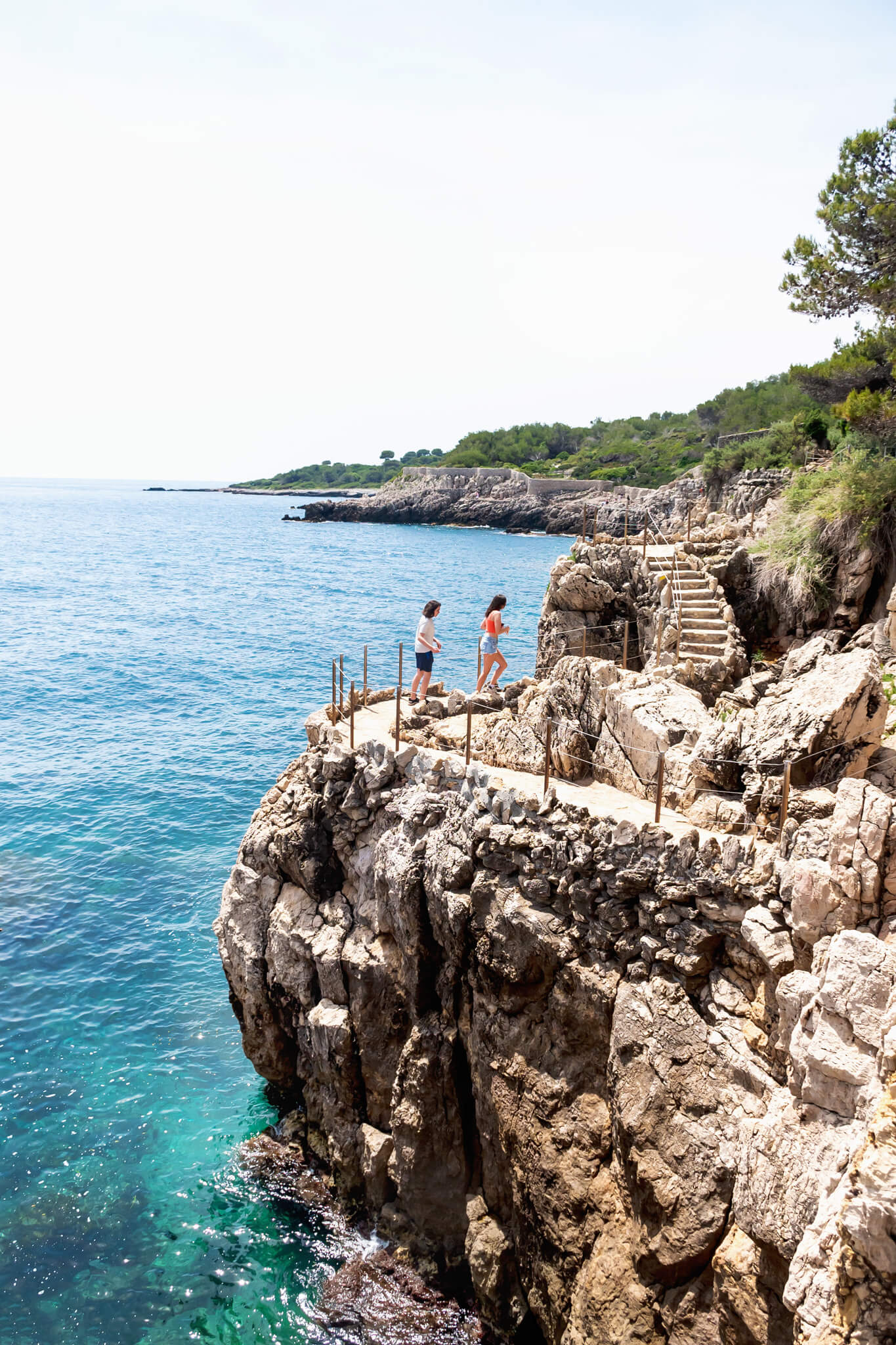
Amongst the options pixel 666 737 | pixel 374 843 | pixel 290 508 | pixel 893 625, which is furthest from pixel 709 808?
pixel 290 508

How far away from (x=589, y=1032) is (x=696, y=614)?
9.51m

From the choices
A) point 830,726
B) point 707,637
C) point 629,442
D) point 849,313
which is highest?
point 629,442

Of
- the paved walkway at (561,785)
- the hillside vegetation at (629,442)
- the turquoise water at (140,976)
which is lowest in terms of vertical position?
the turquoise water at (140,976)

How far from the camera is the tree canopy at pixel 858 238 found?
17.3 metres

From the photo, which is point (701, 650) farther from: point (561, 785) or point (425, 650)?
point (561, 785)

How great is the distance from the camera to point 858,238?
17.8m

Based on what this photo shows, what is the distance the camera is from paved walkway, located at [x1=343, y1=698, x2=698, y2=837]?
1048 centimetres

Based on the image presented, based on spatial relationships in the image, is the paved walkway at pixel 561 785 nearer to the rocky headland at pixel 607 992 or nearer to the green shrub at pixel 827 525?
the rocky headland at pixel 607 992

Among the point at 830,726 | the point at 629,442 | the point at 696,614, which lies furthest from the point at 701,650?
the point at 629,442

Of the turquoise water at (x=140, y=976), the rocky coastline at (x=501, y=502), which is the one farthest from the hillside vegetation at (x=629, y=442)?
the turquoise water at (x=140, y=976)

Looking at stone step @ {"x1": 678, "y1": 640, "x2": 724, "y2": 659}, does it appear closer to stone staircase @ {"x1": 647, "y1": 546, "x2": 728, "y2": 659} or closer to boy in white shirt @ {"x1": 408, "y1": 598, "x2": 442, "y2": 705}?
stone staircase @ {"x1": 647, "y1": 546, "x2": 728, "y2": 659}

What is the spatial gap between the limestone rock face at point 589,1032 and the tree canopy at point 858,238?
10.1 metres

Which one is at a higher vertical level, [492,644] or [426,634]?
[426,634]

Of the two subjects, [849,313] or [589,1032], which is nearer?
[589,1032]
